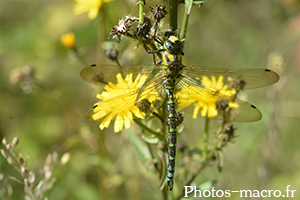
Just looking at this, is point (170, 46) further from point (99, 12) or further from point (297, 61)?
point (297, 61)

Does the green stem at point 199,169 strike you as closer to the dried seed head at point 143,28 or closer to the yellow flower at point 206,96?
the yellow flower at point 206,96

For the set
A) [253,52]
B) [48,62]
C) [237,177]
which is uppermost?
[253,52]

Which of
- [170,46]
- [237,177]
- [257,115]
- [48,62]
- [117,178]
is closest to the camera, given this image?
[170,46]

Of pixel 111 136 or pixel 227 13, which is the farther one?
pixel 227 13

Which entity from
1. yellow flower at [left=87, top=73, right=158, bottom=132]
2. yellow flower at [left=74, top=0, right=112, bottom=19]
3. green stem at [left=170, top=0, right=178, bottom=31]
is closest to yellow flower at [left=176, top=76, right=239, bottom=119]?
yellow flower at [left=87, top=73, right=158, bottom=132]

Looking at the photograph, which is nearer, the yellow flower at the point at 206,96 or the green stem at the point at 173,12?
the green stem at the point at 173,12

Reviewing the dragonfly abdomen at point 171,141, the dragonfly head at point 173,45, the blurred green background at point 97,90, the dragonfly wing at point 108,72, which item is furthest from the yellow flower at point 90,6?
the dragonfly abdomen at point 171,141

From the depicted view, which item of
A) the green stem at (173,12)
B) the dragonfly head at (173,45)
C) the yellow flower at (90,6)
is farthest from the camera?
the yellow flower at (90,6)

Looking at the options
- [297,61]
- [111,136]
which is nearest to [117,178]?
[111,136]
